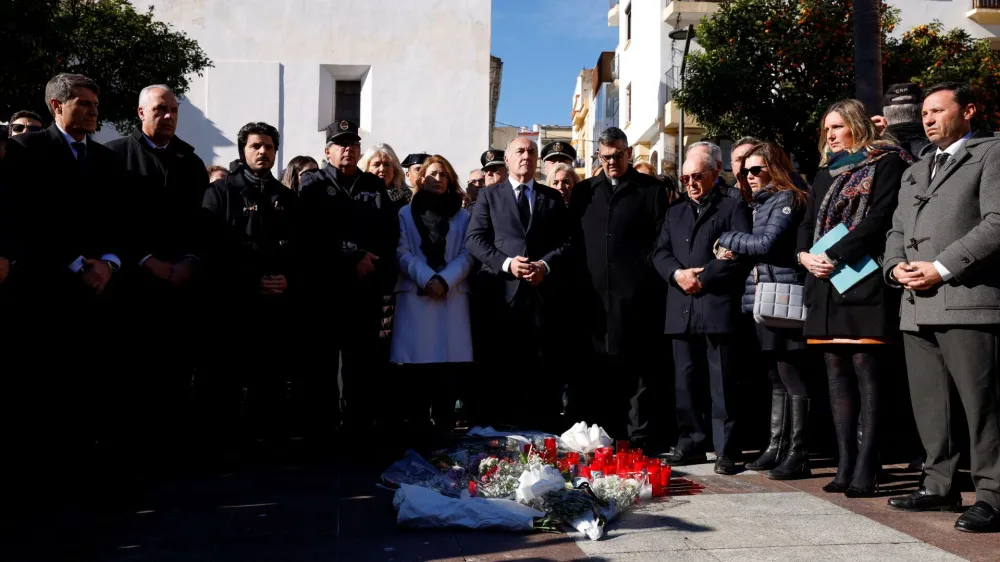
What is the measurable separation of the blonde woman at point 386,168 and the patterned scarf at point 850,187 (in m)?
3.35

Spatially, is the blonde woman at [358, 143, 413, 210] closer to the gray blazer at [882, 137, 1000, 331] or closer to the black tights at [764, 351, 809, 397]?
the black tights at [764, 351, 809, 397]

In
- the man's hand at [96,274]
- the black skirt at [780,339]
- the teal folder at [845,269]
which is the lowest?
the black skirt at [780,339]

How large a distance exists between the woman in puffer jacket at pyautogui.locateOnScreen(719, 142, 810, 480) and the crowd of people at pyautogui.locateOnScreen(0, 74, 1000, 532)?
16mm

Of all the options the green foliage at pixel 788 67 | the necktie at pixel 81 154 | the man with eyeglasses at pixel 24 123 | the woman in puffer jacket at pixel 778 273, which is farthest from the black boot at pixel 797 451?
the green foliage at pixel 788 67

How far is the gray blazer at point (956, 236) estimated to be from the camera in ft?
15.1

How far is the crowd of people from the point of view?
497 centimetres

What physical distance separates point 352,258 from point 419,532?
282 centimetres

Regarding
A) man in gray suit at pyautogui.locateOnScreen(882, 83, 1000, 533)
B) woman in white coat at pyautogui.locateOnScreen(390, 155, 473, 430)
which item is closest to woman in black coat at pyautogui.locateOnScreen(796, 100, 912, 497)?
man in gray suit at pyautogui.locateOnScreen(882, 83, 1000, 533)

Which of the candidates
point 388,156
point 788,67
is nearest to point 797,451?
point 388,156

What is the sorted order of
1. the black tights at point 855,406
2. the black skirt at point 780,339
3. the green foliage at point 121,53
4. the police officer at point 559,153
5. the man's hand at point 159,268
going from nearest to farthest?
the black tights at point 855,406 → the man's hand at point 159,268 → the black skirt at point 780,339 → the police officer at point 559,153 → the green foliage at point 121,53

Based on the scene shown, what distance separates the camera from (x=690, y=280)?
6289 millimetres

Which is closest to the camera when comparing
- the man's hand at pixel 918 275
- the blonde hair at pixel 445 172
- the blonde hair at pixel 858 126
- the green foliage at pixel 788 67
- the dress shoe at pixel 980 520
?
the dress shoe at pixel 980 520

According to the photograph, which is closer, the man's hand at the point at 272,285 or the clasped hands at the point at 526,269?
the man's hand at the point at 272,285

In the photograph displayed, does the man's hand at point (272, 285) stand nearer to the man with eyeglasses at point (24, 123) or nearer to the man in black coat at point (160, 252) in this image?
the man in black coat at point (160, 252)
